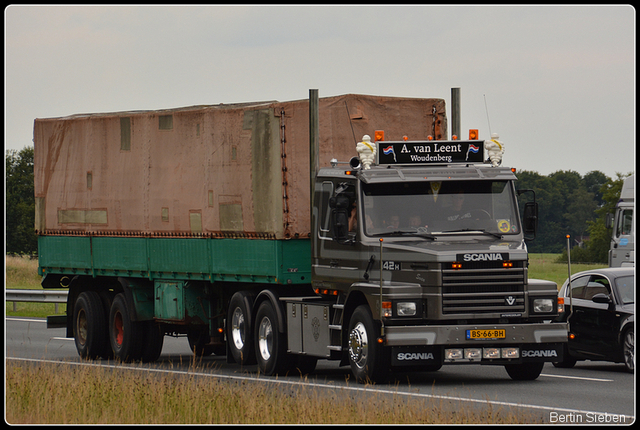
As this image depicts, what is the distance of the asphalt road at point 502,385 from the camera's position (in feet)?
41.8

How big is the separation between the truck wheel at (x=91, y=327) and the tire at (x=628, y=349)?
375 inches

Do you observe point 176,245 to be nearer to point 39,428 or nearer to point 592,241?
point 39,428

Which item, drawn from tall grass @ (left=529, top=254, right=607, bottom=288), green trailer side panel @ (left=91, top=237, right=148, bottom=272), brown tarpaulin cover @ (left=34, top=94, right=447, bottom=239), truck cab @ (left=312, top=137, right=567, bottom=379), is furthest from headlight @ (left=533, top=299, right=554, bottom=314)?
tall grass @ (left=529, top=254, right=607, bottom=288)

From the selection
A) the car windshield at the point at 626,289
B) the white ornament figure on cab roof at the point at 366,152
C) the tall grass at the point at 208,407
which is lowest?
the tall grass at the point at 208,407

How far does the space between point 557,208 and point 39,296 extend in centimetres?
10844

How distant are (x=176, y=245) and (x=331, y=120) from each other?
4.09 m

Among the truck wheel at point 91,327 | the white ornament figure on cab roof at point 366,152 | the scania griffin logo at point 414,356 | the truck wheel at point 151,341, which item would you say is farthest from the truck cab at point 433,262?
the truck wheel at point 91,327

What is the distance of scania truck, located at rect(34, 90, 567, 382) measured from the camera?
48.8ft

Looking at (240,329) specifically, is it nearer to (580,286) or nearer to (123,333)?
(123,333)

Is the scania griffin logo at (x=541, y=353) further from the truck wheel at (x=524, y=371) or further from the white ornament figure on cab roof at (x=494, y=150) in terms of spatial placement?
the white ornament figure on cab roof at (x=494, y=150)

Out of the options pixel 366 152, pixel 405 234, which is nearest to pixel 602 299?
pixel 405 234

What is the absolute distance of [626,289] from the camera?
1736 centimetres

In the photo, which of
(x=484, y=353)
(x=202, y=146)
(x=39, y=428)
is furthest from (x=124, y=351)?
(x=39, y=428)

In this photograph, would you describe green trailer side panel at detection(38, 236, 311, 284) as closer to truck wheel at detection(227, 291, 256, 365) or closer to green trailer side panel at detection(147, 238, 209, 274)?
green trailer side panel at detection(147, 238, 209, 274)
